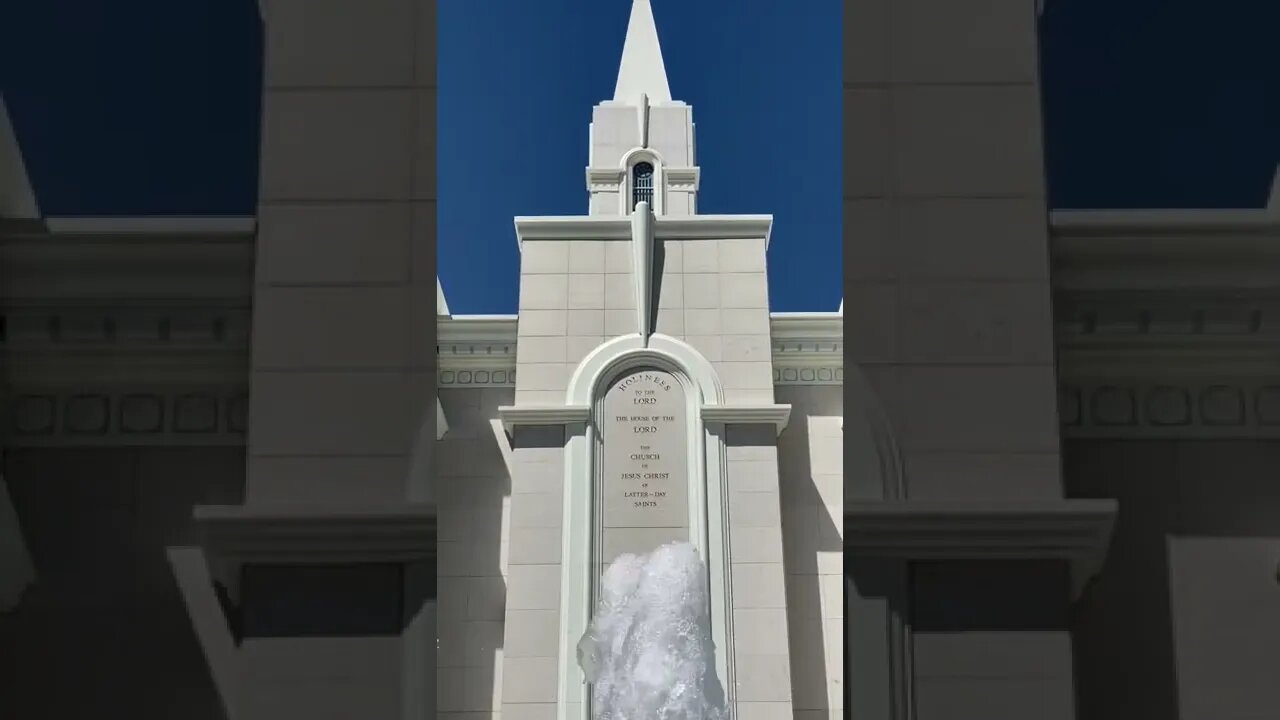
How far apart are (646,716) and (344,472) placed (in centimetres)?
476

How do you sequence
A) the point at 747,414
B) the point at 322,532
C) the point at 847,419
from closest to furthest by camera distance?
the point at 322,532, the point at 847,419, the point at 747,414

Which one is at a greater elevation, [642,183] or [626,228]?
[642,183]

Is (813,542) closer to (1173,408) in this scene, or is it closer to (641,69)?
(641,69)

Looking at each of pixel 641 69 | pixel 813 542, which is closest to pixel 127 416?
pixel 813 542

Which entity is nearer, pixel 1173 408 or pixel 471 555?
pixel 1173 408

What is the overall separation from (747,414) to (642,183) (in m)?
1.73

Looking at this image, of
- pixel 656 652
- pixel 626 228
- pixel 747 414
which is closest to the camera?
pixel 656 652

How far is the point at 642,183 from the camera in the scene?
7.65 m

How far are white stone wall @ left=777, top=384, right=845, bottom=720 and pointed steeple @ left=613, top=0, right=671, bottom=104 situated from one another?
77.7 inches

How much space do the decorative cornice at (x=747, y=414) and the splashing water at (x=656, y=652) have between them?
72 centimetres

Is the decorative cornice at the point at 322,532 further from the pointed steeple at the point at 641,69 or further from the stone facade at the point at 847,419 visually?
the pointed steeple at the point at 641,69

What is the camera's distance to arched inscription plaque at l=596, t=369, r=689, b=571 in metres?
6.50

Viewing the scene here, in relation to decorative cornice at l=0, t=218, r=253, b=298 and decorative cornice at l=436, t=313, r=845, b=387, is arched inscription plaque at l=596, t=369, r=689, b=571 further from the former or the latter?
decorative cornice at l=0, t=218, r=253, b=298

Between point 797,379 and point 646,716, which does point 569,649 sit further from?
point 797,379
